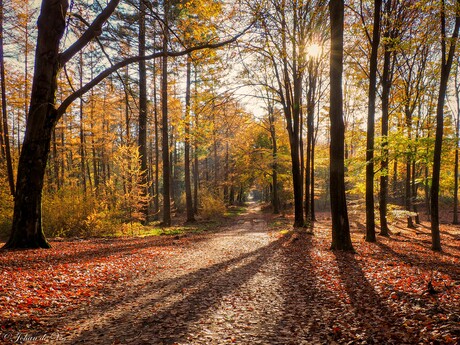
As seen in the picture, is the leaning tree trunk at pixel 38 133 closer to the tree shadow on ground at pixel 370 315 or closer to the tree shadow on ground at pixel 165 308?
the tree shadow on ground at pixel 165 308

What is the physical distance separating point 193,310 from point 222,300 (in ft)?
2.09

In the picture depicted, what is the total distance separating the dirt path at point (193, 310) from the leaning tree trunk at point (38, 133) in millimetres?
3801

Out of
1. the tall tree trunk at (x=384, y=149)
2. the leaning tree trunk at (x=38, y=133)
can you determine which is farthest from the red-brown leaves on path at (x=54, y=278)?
the tall tree trunk at (x=384, y=149)

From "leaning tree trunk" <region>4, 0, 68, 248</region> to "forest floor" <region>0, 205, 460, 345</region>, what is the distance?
0.92 m

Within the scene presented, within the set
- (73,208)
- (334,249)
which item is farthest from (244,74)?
(73,208)

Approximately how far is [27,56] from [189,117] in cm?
1053

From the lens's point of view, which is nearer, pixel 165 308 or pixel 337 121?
pixel 165 308

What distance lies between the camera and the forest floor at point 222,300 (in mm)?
3432

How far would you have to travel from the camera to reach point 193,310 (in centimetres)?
434

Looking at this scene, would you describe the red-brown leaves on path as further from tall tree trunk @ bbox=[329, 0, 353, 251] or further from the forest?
tall tree trunk @ bbox=[329, 0, 353, 251]

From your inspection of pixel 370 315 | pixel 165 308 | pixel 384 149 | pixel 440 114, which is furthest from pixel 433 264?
pixel 165 308

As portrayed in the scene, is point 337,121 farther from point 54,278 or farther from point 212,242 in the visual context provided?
point 54,278

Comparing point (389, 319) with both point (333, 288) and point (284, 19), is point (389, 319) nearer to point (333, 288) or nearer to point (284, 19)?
point (333, 288)

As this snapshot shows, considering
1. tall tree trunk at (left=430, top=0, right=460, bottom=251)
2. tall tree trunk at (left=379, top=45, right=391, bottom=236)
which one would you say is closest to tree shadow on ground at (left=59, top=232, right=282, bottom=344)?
→ tall tree trunk at (left=430, top=0, right=460, bottom=251)
